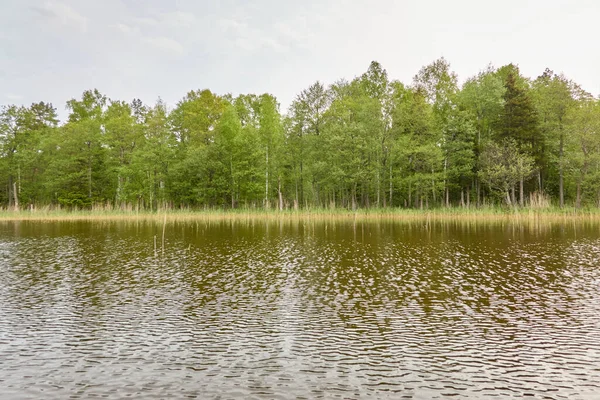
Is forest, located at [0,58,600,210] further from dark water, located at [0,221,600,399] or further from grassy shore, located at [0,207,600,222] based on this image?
dark water, located at [0,221,600,399]

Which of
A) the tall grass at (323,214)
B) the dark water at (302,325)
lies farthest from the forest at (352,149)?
the dark water at (302,325)

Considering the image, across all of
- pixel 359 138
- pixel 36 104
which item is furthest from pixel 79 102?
pixel 359 138

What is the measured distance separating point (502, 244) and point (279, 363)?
67.0 feet

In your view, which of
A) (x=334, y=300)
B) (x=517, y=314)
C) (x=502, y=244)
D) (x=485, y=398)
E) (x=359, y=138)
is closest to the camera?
(x=485, y=398)

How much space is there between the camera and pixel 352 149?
5169cm

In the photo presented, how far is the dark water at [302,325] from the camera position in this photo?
699cm

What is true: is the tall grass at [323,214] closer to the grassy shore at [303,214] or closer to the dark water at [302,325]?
the grassy shore at [303,214]

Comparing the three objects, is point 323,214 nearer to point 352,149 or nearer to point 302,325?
point 352,149

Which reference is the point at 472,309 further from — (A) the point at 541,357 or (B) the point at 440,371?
(B) the point at 440,371

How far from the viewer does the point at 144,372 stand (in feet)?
24.5

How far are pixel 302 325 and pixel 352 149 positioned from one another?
43182 mm

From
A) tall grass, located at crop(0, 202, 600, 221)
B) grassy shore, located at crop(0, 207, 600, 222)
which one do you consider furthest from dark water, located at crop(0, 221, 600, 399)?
tall grass, located at crop(0, 202, 600, 221)

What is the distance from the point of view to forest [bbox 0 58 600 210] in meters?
50.2

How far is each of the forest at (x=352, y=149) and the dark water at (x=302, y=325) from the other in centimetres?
3048
